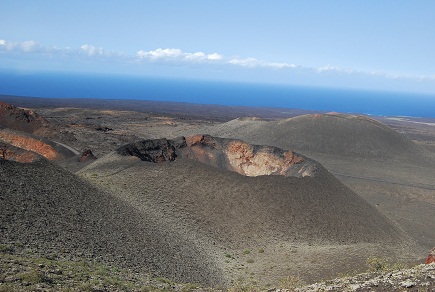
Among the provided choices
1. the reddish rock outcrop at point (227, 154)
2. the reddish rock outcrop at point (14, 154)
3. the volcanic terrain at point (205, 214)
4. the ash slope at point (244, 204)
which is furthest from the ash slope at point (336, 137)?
the reddish rock outcrop at point (14, 154)

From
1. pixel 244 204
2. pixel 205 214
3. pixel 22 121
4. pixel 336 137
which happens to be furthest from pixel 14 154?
pixel 336 137

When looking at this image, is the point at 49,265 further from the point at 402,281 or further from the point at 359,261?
the point at 359,261

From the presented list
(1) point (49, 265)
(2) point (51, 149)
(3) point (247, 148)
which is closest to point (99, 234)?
(1) point (49, 265)

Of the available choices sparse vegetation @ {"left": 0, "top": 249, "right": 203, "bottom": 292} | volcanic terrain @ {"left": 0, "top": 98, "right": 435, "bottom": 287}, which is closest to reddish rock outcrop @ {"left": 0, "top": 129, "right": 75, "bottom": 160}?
volcanic terrain @ {"left": 0, "top": 98, "right": 435, "bottom": 287}

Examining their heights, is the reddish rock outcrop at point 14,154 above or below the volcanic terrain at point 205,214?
above

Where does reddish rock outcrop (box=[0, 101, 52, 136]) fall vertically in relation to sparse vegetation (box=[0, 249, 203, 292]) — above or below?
A: above

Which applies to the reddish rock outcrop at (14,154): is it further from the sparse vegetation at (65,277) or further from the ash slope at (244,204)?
the sparse vegetation at (65,277)

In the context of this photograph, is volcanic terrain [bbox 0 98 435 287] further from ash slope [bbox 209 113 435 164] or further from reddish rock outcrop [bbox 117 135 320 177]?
ash slope [bbox 209 113 435 164]

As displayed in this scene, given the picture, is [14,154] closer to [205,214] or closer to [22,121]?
[205,214]
